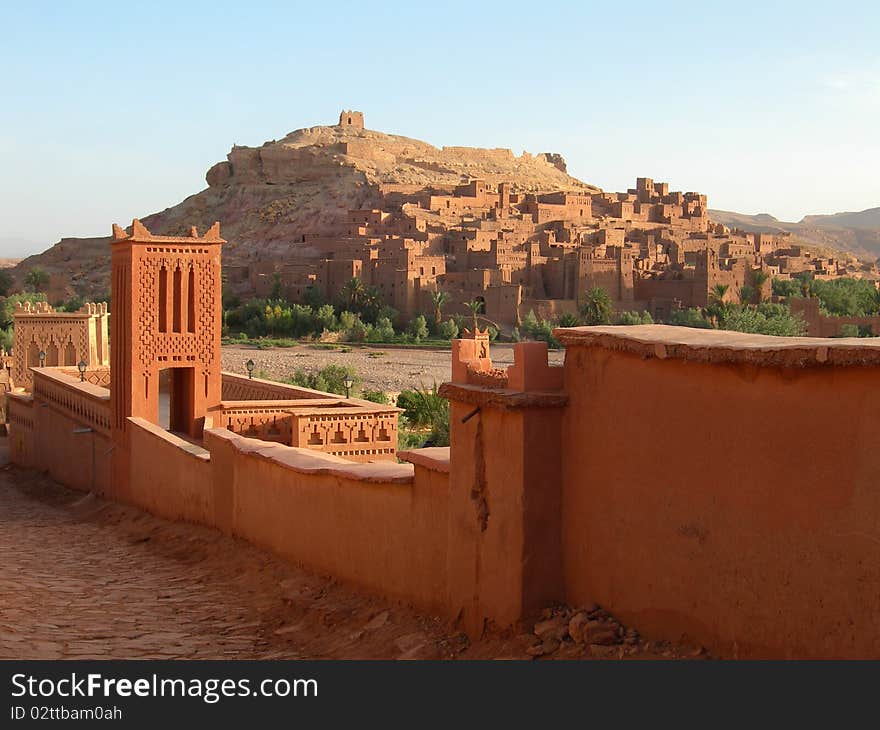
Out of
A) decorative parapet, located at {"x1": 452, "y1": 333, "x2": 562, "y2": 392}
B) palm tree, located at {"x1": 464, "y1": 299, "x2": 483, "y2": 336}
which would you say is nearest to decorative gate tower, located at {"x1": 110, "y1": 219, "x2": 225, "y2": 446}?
decorative parapet, located at {"x1": 452, "y1": 333, "x2": 562, "y2": 392}

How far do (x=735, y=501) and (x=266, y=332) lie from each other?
4480cm

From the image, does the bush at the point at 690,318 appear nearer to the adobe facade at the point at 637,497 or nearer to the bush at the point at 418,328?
the bush at the point at 418,328

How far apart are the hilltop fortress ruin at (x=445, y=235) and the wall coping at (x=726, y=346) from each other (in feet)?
134

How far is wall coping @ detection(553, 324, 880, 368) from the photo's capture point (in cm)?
365

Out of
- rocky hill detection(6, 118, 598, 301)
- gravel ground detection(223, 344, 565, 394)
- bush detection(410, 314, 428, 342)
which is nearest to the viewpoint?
gravel ground detection(223, 344, 565, 394)

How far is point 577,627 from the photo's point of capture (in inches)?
179

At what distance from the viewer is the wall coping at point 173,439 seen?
902 centimetres

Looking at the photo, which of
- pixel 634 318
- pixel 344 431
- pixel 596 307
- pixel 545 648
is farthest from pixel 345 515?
pixel 596 307

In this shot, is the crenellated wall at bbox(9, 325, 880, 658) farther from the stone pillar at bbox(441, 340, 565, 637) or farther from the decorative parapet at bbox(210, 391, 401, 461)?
the decorative parapet at bbox(210, 391, 401, 461)

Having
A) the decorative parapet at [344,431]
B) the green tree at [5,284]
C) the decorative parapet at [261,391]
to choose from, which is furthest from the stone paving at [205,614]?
the green tree at [5,284]

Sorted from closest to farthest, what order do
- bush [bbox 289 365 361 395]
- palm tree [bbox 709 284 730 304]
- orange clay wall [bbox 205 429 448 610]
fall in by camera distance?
orange clay wall [bbox 205 429 448 610], bush [bbox 289 365 361 395], palm tree [bbox 709 284 730 304]

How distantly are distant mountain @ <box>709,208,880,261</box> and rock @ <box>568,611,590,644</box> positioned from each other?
3957 inches

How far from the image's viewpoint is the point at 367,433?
10.7m

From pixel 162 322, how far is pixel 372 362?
26.0 m
